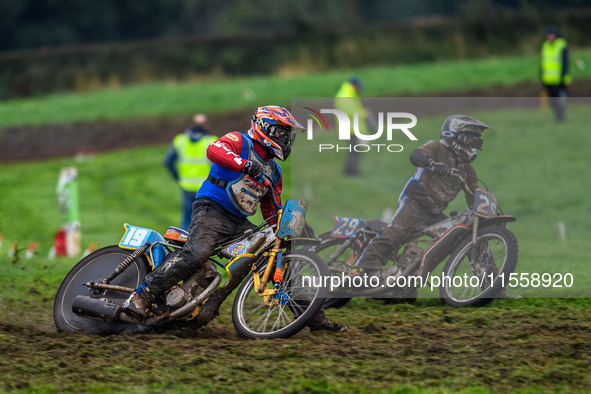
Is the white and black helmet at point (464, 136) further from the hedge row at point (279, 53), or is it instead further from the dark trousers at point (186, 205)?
the hedge row at point (279, 53)

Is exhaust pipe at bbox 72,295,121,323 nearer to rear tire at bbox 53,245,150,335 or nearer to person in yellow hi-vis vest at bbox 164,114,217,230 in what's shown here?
rear tire at bbox 53,245,150,335

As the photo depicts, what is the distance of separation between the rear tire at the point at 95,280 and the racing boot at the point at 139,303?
12.3 inches

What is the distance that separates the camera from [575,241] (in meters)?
12.9

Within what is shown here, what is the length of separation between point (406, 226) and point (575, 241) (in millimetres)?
4657

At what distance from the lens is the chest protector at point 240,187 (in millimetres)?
7695

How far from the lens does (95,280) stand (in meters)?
8.34

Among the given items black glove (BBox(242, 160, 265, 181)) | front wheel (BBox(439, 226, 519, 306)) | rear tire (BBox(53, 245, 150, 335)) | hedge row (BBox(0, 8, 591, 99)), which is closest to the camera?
black glove (BBox(242, 160, 265, 181))

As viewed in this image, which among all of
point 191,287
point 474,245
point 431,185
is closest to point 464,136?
point 431,185

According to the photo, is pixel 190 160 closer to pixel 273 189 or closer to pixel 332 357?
pixel 273 189

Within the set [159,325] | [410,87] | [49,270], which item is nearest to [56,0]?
[410,87]

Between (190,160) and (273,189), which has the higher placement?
(190,160)

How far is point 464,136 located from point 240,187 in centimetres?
284

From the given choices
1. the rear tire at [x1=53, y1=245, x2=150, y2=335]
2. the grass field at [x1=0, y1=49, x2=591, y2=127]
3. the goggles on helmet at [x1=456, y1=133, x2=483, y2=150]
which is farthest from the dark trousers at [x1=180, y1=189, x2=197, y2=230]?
the grass field at [x1=0, y1=49, x2=591, y2=127]

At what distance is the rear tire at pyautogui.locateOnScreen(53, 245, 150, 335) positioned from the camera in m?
8.17
